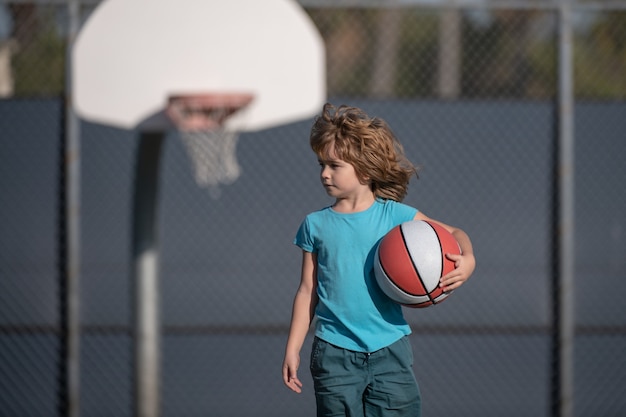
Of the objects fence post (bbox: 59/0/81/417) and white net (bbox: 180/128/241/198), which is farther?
white net (bbox: 180/128/241/198)

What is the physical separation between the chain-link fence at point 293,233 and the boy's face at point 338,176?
2.30 m

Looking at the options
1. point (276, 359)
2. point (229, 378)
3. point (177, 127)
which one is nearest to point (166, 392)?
point (229, 378)

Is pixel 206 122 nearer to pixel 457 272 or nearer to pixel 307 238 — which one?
pixel 307 238

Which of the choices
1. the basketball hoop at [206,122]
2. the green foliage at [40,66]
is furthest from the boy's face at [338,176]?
the green foliage at [40,66]

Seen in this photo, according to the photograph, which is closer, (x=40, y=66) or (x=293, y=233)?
(x=293, y=233)

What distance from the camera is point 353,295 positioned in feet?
8.58

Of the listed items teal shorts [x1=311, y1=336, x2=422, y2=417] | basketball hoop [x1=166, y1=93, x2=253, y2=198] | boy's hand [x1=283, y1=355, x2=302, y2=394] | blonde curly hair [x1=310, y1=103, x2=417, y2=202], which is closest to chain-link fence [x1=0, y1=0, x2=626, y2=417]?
basketball hoop [x1=166, y1=93, x2=253, y2=198]

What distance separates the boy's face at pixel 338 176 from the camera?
2617 millimetres

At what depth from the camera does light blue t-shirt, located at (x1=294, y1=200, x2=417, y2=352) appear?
2.61 m

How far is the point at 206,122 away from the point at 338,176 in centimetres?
193

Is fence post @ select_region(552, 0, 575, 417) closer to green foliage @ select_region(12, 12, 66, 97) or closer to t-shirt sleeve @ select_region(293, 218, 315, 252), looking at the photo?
t-shirt sleeve @ select_region(293, 218, 315, 252)

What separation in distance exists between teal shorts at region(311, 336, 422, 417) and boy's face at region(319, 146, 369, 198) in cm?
50

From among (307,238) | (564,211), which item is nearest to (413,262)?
(307,238)

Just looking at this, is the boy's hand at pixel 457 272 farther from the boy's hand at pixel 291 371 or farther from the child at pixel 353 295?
the boy's hand at pixel 291 371
